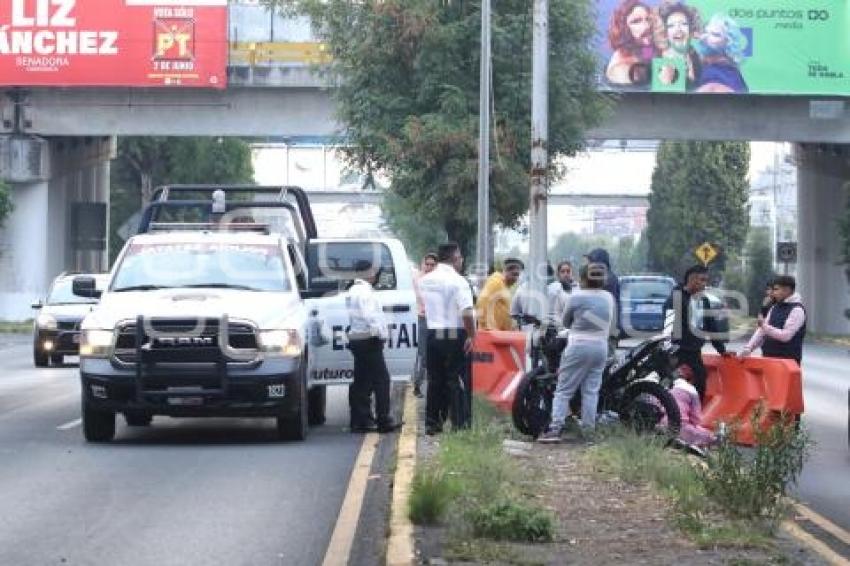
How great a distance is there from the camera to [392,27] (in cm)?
2886

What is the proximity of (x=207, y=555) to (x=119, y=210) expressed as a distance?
6851cm

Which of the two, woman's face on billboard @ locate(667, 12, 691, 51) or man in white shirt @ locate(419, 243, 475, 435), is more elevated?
woman's face on billboard @ locate(667, 12, 691, 51)

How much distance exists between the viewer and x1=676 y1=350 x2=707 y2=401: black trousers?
15070 millimetres

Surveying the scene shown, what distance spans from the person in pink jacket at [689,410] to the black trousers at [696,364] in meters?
A: 0.05

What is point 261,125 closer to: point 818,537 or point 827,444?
point 827,444

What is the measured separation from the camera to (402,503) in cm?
977

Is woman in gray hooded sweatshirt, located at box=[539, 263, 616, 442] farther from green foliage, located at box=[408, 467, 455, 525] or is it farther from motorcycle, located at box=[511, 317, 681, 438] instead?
green foliage, located at box=[408, 467, 455, 525]

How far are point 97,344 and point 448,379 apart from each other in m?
3.32

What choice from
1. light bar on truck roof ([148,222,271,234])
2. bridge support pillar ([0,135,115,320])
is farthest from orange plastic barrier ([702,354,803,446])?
bridge support pillar ([0,135,115,320])

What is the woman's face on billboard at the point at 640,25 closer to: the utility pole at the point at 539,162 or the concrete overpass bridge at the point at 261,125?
the concrete overpass bridge at the point at 261,125

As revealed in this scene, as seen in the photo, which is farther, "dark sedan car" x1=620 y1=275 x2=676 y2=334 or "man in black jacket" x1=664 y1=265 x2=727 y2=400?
"dark sedan car" x1=620 y1=275 x2=676 y2=334

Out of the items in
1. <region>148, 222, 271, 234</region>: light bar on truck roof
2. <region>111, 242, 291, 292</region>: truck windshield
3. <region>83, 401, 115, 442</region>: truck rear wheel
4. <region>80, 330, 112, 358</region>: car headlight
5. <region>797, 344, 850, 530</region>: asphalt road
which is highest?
<region>148, 222, 271, 234</region>: light bar on truck roof

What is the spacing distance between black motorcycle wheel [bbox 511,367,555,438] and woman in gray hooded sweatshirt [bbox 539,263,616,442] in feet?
0.86

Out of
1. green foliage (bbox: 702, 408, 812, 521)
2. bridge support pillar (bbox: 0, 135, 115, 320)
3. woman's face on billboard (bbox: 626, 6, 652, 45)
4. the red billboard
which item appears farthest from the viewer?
bridge support pillar (bbox: 0, 135, 115, 320)
